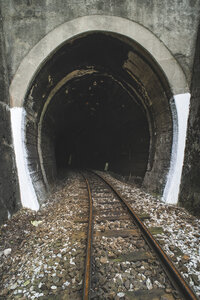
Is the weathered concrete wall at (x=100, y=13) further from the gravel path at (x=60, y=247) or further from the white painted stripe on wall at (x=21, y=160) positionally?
the gravel path at (x=60, y=247)

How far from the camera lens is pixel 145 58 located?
5.18m

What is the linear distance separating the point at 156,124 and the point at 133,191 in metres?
2.79

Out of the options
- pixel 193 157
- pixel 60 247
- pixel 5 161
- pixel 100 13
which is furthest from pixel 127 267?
pixel 100 13

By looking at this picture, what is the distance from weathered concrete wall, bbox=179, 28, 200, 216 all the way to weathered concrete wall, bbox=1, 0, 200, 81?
363 millimetres

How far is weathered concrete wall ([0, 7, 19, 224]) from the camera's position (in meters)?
3.95

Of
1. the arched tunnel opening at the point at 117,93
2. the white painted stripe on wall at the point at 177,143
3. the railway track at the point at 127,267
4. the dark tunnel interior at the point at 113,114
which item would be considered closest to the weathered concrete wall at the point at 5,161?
the arched tunnel opening at the point at 117,93

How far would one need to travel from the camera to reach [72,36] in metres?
4.78

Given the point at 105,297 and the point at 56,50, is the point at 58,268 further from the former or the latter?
the point at 56,50

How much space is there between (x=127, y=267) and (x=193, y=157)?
3503mm

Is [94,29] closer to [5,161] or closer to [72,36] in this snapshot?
[72,36]

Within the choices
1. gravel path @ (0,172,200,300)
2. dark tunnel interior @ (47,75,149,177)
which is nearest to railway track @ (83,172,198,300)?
gravel path @ (0,172,200,300)

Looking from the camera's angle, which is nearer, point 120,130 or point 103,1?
point 103,1

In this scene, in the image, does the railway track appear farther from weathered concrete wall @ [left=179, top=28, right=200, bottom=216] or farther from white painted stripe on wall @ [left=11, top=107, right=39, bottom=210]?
white painted stripe on wall @ [left=11, top=107, right=39, bottom=210]

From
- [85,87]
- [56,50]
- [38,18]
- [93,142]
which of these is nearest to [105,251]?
[56,50]
